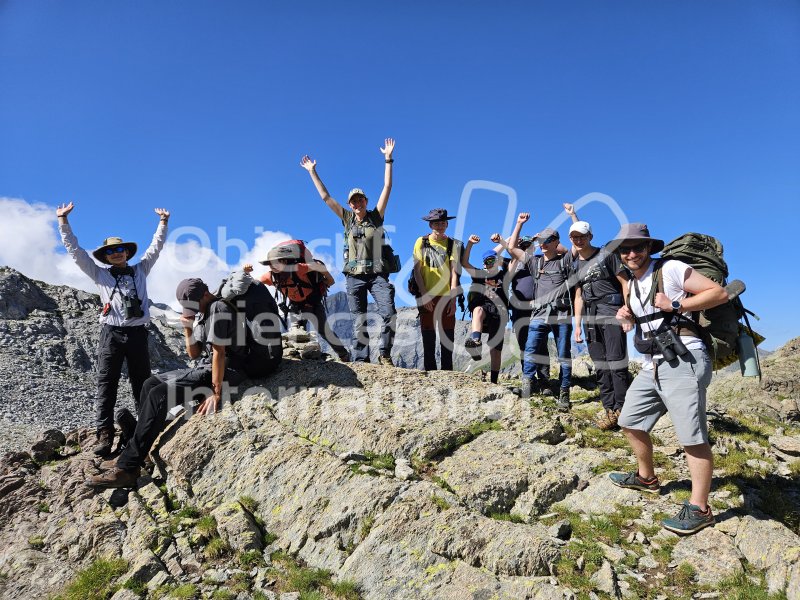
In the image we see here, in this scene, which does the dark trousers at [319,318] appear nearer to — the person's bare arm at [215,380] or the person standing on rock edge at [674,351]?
the person's bare arm at [215,380]

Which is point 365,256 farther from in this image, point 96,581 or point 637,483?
point 96,581

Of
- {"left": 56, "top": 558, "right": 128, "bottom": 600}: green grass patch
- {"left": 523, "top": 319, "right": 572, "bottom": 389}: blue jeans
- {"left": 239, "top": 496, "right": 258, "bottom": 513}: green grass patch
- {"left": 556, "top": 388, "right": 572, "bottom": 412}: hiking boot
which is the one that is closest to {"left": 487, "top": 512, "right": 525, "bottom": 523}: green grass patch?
{"left": 239, "top": 496, "right": 258, "bottom": 513}: green grass patch

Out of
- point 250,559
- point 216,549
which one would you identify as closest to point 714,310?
point 250,559

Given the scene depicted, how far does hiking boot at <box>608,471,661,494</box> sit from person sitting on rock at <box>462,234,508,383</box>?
15.8ft

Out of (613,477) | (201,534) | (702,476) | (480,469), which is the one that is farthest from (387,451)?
(702,476)

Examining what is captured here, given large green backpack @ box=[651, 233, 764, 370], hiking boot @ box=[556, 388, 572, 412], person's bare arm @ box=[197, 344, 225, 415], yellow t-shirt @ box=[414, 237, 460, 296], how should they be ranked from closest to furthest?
large green backpack @ box=[651, 233, 764, 370], person's bare arm @ box=[197, 344, 225, 415], hiking boot @ box=[556, 388, 572, 412], yellow t-shirt @ box=[414, 237, 460, 296]

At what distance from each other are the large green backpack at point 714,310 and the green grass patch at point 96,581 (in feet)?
29.0

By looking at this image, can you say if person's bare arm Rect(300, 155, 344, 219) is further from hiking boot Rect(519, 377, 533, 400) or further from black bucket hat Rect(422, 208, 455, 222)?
hiking boot Rect(519, 377, 533, 400)

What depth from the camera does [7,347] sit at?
33531 mm

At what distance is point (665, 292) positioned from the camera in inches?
253

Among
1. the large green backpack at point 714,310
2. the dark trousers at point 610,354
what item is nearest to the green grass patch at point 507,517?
the dark trousers at point 610,354

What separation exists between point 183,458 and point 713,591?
27.9ft

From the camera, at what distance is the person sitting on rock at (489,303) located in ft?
40.3

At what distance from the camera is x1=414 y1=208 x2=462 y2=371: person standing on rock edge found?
1180 cm
